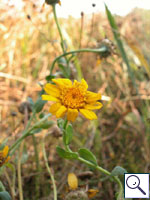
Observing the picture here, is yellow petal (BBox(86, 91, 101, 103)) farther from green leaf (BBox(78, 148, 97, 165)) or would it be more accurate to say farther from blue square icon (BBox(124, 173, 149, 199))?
blue square icon (BBox(124, 173, 149, 199))

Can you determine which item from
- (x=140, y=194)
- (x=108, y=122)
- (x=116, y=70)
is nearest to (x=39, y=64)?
(x=116, y=70)

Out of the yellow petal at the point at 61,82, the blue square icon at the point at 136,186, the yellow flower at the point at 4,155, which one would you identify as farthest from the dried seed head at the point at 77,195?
the yellow petal at the point at 61,82

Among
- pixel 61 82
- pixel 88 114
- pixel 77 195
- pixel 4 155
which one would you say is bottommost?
pixel 77 195

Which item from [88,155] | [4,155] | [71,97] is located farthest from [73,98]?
[4,155]

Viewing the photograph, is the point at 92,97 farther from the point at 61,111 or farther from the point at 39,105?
the point at 39,105

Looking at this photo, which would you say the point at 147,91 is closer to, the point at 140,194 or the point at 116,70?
the point at 116,70

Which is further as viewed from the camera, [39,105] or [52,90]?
[39,105]

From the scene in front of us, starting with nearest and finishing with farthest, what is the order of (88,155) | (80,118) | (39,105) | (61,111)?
(61,111)
(88,155)
(39,105)
(80,118)
